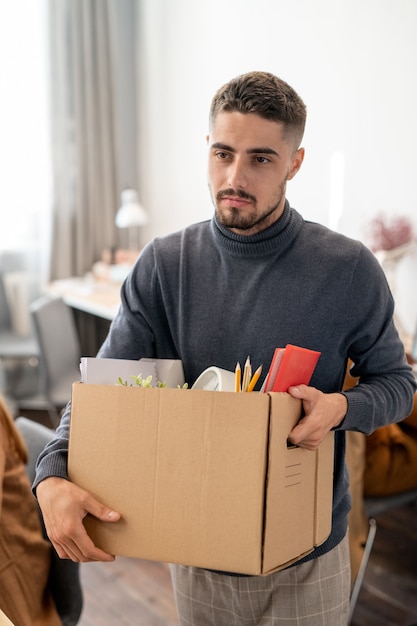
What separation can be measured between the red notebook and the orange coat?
24.4 inches

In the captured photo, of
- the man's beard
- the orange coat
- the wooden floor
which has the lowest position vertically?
the wooden floor

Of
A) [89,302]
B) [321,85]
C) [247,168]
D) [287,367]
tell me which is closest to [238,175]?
[247,168]

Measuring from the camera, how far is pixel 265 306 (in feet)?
3.64

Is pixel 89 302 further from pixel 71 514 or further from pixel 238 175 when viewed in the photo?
pixel 71 514

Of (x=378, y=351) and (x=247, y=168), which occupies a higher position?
(x=247, y=168)

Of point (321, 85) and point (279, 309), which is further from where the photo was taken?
point (321, 85)

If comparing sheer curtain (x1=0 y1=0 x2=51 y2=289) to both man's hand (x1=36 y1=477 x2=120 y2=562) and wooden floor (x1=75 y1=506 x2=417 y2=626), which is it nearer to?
wooden floor (x1=75 y1=506 x2=417 y2=626)

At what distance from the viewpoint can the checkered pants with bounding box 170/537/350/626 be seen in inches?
43.7

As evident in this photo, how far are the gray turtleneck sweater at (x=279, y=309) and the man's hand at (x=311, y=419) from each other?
133 mm

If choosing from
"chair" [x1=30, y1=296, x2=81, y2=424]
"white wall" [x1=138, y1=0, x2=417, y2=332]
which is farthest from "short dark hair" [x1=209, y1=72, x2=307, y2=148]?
"white wall" [x1=138, y1=0, x2=417, y2=332]

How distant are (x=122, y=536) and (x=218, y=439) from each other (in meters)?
0.20

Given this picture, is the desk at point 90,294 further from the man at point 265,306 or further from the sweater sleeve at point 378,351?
the sweater sleeve at point 378,351

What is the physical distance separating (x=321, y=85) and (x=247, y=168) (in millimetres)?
2337

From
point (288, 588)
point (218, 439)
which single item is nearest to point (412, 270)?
point (288, 588)
